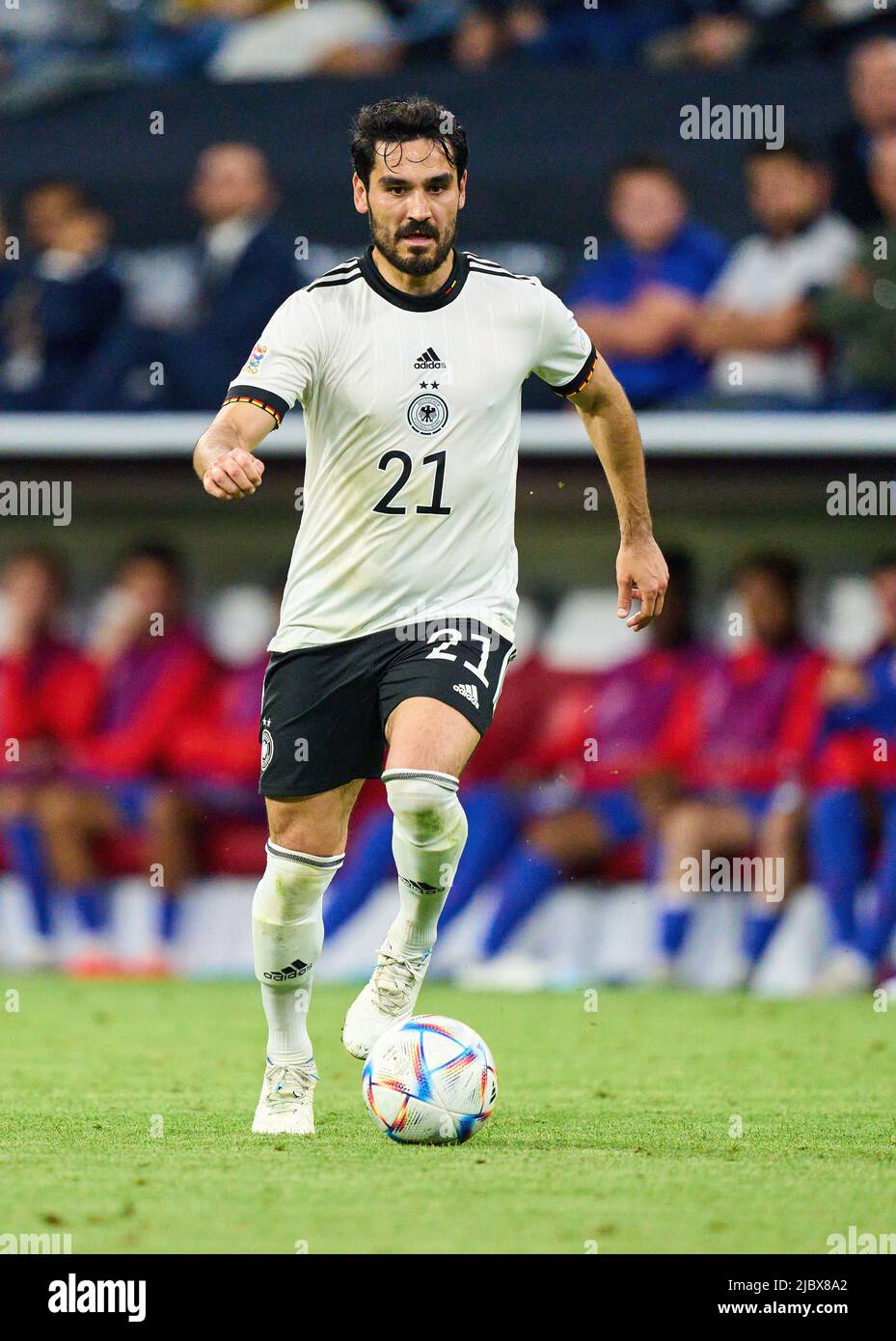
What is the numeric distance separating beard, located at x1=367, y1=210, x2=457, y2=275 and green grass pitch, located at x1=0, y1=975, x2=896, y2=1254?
2.21 m

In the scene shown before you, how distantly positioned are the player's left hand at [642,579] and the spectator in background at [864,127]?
20.8 ft

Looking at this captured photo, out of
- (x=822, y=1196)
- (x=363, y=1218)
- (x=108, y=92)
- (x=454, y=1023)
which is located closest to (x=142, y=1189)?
(x=363, y=1218)

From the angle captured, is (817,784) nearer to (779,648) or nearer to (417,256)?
(779,648)

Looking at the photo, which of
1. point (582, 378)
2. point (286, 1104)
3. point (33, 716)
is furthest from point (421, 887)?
point (33, 716)

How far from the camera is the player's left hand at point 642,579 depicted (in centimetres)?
568

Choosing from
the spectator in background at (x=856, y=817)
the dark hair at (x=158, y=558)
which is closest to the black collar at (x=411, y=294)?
the spectator in background at (x=856, y=817)

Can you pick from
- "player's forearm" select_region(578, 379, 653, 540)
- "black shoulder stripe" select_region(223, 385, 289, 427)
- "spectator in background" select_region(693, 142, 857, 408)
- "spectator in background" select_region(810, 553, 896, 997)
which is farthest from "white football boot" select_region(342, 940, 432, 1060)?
"spectator in background" select_region(693, 142, 857, 408)

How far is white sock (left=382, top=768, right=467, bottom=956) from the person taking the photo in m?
5.19

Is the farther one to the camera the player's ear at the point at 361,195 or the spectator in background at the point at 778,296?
the spectator in background at the point at 778,296

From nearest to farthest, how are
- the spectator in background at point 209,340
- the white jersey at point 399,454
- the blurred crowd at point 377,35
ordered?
the white jersey at point 399,454 < the spectator in background at point 209,340 < the blurred crowd at point 377,35

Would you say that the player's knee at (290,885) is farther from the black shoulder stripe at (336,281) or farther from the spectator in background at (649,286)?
the spectator in background at (649,286)

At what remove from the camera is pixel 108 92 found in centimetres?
1281

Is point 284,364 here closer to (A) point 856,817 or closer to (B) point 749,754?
(A) point 856,817

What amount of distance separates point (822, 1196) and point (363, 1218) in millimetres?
1001
